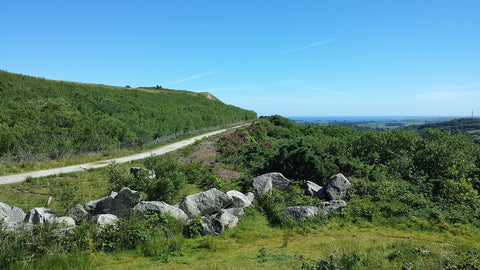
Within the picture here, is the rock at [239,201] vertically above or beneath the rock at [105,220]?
beneath

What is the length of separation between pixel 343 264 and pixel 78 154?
28790 mm

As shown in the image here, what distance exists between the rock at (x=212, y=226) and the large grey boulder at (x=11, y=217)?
6.49 meters

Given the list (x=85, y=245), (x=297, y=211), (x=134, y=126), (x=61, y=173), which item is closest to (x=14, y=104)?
(x=134, y=126)

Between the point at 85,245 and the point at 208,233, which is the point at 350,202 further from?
the point at 85,245

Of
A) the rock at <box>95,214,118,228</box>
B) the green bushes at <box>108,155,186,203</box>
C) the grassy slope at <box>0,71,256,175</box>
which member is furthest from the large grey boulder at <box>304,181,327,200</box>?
the grassy slope at <box>0,71,256,175</box>

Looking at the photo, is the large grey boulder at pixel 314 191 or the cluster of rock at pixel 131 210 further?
the large grey boulder at pixel 314 191

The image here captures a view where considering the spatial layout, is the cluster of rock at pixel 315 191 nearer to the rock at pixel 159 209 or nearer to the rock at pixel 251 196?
the rock at pixel 251 196

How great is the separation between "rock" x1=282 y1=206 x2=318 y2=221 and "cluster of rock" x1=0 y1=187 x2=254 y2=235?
7.58 feet

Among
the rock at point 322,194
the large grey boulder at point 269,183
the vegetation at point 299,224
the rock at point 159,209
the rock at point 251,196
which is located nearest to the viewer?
the vegetation at point 299,224

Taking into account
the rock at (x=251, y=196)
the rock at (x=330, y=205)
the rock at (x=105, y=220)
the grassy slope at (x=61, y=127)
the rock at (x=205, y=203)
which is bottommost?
the rock at (x=330, y=205)

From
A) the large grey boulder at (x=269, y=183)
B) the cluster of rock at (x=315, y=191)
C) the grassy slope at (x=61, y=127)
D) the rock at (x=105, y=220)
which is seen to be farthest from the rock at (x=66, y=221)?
the grassy slope at (x=61, y=127)

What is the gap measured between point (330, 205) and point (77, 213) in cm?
1179

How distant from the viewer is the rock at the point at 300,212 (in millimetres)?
12383

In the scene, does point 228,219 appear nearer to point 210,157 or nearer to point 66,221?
point 66,221
